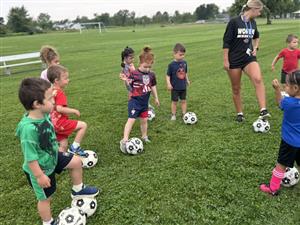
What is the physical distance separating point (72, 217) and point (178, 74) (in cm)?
448

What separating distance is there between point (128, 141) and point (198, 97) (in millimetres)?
4262

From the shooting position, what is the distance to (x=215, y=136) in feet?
21.9

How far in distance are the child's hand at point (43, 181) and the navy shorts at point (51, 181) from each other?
17 cm

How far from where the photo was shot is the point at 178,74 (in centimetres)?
768

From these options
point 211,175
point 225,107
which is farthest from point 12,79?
point 211,175

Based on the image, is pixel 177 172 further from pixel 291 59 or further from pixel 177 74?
pixel 291 59

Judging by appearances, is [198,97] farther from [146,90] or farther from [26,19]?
[26,19]

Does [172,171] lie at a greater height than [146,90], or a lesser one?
lesser

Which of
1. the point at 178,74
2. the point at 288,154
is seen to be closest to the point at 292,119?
the point at 288,154

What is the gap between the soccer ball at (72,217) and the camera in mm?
3926

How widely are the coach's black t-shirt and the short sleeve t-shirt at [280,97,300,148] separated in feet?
10.2

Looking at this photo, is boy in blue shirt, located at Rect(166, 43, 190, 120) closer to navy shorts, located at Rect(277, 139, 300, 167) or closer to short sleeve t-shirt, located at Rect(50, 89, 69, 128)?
short sleeve t-shirt, located at Rect(50, 89, 69, 128)

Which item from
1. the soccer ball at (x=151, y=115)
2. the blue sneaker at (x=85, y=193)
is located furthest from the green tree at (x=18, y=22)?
the blue sneaker at (x=85, y=193)

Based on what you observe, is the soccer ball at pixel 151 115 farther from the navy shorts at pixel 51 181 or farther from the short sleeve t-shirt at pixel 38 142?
the short sleeve t-shirt at pixel 38 142
